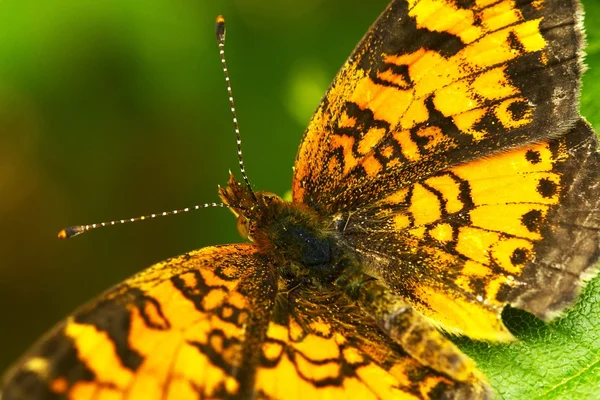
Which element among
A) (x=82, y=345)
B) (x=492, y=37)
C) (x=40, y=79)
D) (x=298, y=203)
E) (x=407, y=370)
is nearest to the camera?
(x=82, y=345)

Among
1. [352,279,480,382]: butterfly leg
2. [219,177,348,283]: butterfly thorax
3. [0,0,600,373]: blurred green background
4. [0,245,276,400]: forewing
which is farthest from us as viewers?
[0,0,600,373]: blurred green background

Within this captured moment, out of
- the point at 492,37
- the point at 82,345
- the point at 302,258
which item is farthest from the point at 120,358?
the point at 492,37

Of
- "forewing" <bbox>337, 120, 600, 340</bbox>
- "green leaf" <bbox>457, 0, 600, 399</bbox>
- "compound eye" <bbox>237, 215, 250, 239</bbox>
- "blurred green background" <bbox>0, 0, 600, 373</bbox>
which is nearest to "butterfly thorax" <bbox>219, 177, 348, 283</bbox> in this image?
"compound eye" <bbox>237, 215, 250, 239</bbox>

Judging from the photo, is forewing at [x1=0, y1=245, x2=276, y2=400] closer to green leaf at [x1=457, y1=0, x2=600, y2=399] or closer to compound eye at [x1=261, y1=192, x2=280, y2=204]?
compound eye at [x1=261, y1=192, x2=280, y2=204]

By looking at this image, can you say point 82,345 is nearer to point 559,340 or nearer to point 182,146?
point 559,340

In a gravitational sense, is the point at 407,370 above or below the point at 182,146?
below

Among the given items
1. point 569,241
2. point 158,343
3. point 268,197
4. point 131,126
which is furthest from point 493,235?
Answer: point 131,126

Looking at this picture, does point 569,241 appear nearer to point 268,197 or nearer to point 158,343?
point 268,197
